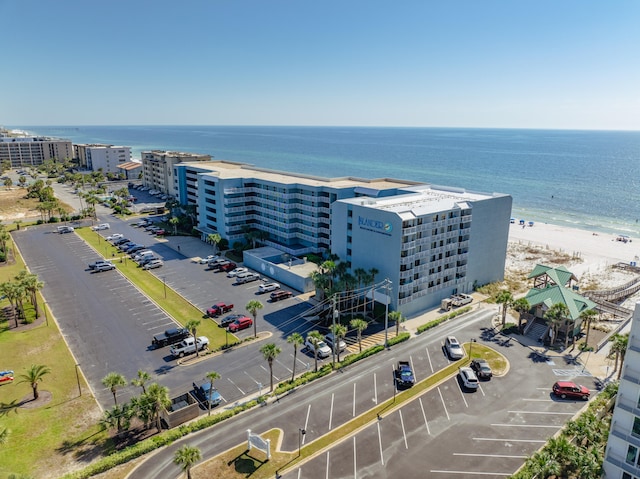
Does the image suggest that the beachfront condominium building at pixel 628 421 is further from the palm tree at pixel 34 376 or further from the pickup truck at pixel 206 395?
the palm tree at pixel 34 376

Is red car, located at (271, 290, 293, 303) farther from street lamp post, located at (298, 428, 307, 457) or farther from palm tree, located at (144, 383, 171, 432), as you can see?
palm tree, located at (144, 383, 171, 432)


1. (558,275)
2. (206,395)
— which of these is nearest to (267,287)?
(206,395)

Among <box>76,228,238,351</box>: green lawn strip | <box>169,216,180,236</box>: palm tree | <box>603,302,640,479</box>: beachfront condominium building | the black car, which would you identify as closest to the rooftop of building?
<box>169,216,180,236</box>: palm tree

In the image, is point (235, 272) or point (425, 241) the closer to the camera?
point (425, 241)

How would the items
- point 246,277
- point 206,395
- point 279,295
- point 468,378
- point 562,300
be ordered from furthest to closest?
point 246,277
point 279,295
point 562,300
point 468,378
point 206,395

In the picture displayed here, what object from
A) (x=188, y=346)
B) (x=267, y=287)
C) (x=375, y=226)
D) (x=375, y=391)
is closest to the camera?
(x=375, y=391)

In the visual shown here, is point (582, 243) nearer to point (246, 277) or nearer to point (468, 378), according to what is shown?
point (468, 378)

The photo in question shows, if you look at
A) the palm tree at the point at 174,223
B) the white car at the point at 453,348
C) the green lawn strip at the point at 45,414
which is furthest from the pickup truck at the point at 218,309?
the palm tree at the point at 174,223
